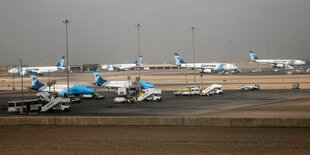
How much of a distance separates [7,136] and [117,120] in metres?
8.48

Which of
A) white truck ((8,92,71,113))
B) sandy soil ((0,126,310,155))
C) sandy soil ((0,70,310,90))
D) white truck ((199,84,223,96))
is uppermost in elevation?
sandy soil ((0,70,310,90))

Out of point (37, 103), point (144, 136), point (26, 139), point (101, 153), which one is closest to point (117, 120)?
point (144, 136)

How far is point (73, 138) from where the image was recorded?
24.8 meters

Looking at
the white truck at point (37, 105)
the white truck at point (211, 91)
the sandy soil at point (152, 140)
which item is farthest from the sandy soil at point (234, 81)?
the sandy soil at point (152, 140)

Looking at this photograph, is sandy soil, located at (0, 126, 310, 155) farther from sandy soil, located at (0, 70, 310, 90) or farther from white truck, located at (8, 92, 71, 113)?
sandy soil, located at (0, 70, 310, 90)

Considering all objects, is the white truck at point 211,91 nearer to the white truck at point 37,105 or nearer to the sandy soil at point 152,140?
the white truck at point 37,105

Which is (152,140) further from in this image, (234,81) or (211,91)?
(234,81)

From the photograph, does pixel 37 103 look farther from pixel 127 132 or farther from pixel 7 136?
pixel 127 132

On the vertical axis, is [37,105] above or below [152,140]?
above

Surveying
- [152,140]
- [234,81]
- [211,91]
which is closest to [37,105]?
[152,140]

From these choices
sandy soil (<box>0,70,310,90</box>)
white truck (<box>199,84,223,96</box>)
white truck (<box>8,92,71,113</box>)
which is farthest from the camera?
sandy soil (<box>0,70,310,90</box>)

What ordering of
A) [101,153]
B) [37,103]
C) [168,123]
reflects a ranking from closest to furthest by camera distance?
[101,153] → [168,123] → [37,103]

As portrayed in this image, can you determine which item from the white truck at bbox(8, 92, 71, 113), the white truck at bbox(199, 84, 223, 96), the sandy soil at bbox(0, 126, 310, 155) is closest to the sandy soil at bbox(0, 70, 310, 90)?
the white truck at bbox(199, 84, 223, 96)

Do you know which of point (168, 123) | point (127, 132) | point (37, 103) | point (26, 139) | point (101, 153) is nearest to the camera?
point (101, 153)
